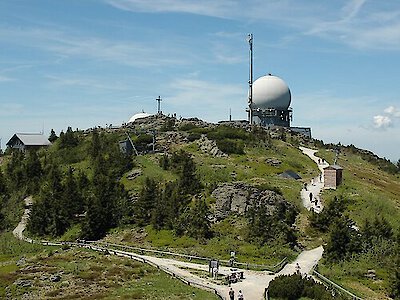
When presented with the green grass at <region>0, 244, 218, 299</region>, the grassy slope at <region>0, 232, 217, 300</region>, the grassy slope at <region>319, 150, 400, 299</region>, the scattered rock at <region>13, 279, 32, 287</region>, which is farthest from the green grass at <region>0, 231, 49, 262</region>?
the grassy slope at <region>319, 150, 400, 299</region>

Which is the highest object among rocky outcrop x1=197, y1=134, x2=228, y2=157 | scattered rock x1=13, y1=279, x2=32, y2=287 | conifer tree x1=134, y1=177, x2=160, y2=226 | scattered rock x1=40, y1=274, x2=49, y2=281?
rocky outcrop x1=197, y1=134, x2=228, y2=157

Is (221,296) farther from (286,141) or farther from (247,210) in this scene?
(286,141)

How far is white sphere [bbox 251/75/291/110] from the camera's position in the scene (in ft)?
387

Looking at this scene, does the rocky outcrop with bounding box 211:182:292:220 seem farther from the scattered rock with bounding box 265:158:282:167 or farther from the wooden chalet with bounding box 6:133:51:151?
the wooden chalet with bounding box 6:133:51:151

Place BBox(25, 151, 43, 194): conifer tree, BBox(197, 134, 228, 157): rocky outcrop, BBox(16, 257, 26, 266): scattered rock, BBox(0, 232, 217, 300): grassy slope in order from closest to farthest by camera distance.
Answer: BBox(0, 232, 217, 300): grassy slope → BBox(16, 257, 26, 266): scattered rock → BBox(25, 151, 43, 194): conifer tree → BBox(197, 134, 228, 157): rocky outcrop

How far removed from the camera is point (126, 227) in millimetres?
63062

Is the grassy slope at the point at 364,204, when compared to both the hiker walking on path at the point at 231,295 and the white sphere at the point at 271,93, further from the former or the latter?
the white sphere at the point at 271,93

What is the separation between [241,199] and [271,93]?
2301 inches

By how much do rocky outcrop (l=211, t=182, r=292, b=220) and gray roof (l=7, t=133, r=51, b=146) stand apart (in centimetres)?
5970

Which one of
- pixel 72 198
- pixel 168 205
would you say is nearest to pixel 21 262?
pixel 168 205

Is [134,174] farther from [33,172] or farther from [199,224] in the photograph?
[199,224]

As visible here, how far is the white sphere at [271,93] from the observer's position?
117938 millimetres

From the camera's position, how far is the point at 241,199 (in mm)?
63594

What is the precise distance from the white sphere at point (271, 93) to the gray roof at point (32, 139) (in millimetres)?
47553
